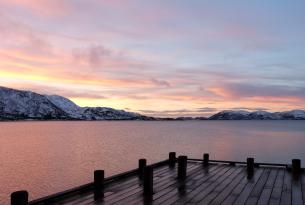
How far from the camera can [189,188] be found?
13.6 meters

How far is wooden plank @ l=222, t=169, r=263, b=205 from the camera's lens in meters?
11.7

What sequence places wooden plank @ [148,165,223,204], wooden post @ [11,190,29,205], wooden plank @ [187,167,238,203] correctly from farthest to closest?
wooden plank @ [187,167,238,203]
wooden plank @ [148,165,223,204]
wooden post @ [11,190,29,205]

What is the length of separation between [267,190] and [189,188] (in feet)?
9.93

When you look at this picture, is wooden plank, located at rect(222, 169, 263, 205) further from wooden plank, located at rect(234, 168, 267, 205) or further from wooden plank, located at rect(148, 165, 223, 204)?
wooden plank, located at rect(148, 165, 223, 204)

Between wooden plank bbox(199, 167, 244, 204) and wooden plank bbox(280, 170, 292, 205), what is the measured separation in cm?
223

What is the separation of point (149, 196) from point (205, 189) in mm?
2603

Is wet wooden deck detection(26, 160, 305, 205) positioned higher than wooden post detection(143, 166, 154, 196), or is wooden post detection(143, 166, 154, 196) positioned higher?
wooden post detection(143, 166, 154, 196)

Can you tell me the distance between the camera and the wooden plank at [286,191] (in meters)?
11.6

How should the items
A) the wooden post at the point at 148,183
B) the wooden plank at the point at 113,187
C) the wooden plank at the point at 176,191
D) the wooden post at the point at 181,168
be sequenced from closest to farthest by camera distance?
the wooden plank at the point at 113,187
the wooden plank at the point at 176,191
the wooden post at the point at 148,183
the wooden post at the point at 181,168

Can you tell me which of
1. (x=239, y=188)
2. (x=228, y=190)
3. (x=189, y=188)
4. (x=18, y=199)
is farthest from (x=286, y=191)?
(x=18, y=199)

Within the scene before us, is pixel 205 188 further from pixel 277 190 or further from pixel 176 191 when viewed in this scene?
pixel 277 190

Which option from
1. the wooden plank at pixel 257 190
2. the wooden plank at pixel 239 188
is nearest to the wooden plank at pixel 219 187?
the wooden plank at pixel 239 188

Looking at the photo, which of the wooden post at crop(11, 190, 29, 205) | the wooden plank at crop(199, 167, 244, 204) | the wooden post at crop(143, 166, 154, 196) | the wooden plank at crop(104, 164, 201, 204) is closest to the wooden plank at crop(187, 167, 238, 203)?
the wooden plank at crop(199, 167, 244, 204)

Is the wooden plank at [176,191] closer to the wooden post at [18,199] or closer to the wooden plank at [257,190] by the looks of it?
the wooden plank at [257,190]
